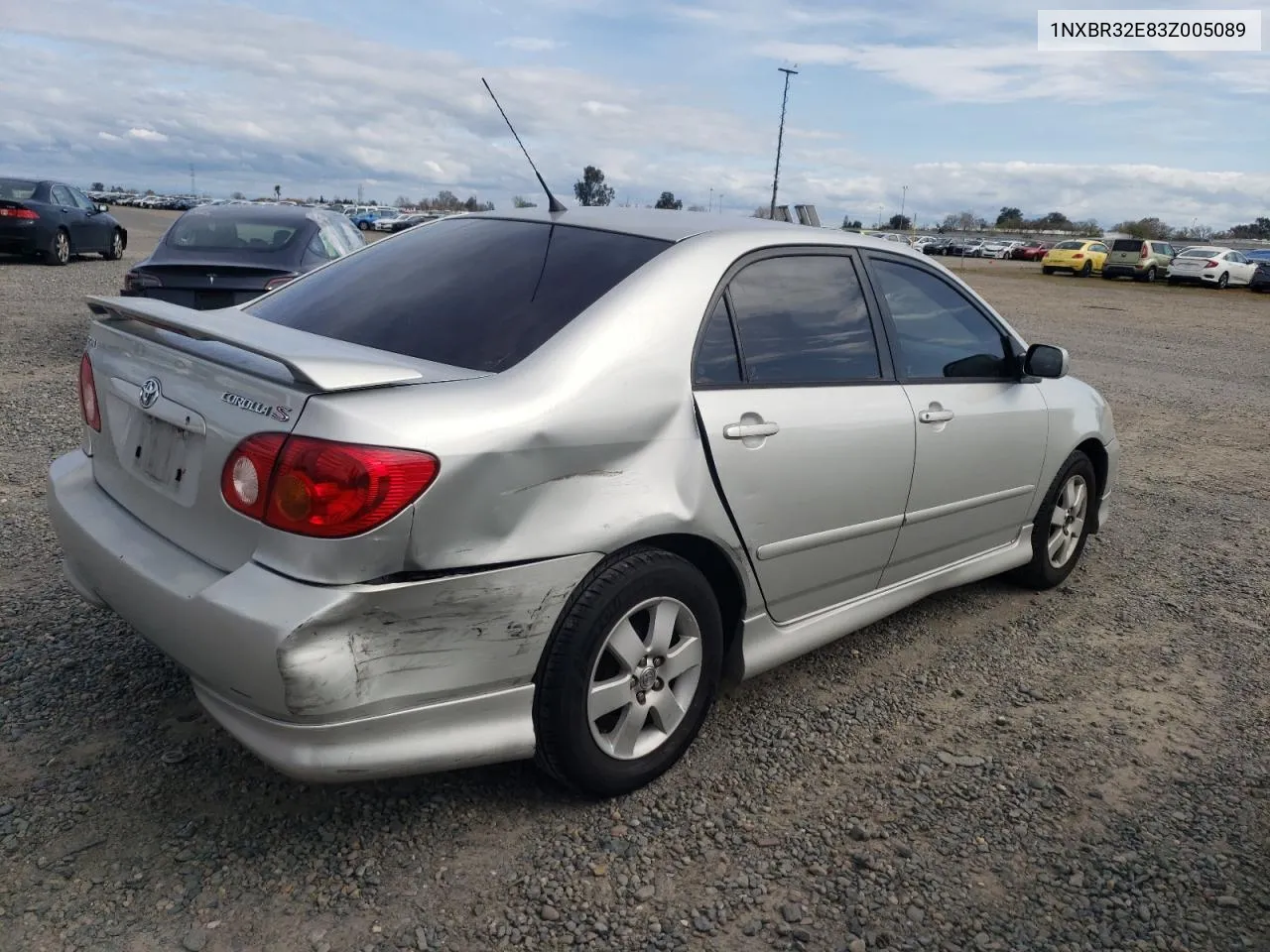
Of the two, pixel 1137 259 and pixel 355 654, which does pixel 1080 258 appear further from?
pixel 355 654

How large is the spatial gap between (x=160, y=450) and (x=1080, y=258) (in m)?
41.5

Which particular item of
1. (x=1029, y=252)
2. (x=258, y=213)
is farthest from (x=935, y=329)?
(x=1029, y=252)

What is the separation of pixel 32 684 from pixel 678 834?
211 cm

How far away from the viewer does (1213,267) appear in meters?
33.6

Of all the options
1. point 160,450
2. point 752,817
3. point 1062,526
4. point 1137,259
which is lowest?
point 752,817

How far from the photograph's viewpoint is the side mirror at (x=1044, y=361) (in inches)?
163

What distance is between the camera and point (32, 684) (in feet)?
10.8

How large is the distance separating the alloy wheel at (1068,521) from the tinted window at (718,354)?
225 centimetres

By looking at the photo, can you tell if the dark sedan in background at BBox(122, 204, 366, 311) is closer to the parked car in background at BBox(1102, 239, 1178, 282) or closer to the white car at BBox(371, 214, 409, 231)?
the parked car in background at BBox(1102, 239, 1178, 282)

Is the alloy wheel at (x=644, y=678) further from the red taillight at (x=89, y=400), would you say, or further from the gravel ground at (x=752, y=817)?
the red taillight at (x=89, y=400)

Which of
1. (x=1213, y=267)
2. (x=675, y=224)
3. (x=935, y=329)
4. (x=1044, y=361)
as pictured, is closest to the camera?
(x=675, y=224)

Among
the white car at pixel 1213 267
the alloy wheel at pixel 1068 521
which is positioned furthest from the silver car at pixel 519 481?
the white car at pixel 1213 267

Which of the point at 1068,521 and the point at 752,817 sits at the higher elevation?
the point at 1068,521

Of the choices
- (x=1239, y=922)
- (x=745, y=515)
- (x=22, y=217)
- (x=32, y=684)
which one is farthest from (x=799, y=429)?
(x=22, y=217)
